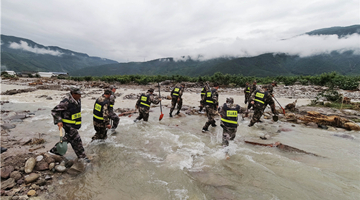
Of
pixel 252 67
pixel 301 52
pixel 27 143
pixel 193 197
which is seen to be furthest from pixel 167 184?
pixel 301 52

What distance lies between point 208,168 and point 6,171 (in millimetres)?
4576

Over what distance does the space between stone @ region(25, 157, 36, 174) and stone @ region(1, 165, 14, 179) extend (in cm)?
26

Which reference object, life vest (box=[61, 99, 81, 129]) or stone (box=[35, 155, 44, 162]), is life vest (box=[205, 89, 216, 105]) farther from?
stone (box=[35, 155, 44, 162])

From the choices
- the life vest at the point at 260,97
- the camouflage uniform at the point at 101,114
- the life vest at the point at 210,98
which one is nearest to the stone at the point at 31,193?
the camouflage uniform at the point at 101,114

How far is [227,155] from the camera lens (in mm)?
5168

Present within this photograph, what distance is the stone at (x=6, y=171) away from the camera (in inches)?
138

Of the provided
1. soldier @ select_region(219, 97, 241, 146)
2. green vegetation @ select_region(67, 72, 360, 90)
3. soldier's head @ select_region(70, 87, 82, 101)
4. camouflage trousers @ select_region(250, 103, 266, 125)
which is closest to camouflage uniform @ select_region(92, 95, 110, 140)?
soldier's head @ select_region(70, 87, 82, 101)

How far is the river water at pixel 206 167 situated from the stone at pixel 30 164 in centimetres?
85

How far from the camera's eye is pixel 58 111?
156 inches

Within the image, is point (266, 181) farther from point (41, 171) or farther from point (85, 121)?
point (85, 121)

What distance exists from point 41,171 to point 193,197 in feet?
11.5

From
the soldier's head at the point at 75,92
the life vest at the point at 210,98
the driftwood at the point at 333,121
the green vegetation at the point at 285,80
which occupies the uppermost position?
the green vegetation at the point at 285,80

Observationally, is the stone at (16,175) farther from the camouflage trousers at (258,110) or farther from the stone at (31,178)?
the camouflage trousers at (258,110)

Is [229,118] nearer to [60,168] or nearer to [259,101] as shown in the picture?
[259,101]
